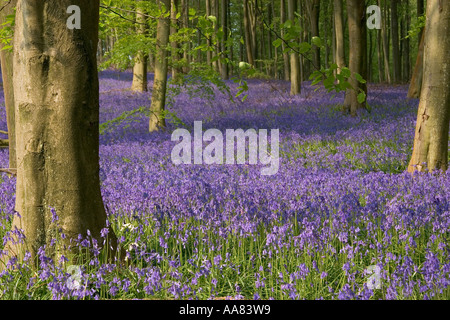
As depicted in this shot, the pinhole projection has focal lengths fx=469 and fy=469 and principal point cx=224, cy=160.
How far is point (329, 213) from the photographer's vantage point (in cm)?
459

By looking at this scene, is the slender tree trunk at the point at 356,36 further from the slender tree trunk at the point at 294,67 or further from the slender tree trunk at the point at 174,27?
the slender tree trunk at the point at 174,27

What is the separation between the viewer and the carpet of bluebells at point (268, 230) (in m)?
3.12

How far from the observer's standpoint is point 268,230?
4.37 meters

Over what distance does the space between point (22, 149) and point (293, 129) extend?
853 centimetres

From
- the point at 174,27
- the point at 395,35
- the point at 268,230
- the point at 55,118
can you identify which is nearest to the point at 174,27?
the point at 174,27

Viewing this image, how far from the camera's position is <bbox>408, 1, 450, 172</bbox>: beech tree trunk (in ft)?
21.4

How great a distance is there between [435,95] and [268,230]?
3.75m

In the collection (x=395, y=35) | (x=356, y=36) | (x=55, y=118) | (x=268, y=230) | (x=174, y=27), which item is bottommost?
(x=268, y=230)

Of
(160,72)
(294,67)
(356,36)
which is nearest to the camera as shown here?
(160,72)

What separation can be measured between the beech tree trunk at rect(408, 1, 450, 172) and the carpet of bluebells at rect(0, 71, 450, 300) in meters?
0.49

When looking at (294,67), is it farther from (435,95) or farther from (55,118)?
(55,118)

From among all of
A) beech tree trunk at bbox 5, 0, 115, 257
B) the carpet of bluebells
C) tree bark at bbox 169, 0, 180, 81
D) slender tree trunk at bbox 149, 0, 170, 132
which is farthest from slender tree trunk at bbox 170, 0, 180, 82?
the carpet of bluebells

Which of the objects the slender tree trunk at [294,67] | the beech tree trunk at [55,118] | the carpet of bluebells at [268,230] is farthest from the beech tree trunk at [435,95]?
the slender tree trunk at [294,67]

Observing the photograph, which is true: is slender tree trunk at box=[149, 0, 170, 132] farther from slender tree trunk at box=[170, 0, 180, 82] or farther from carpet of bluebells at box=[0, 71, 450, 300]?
carpet of bluebells at box=[0, 71, 450, 300]
